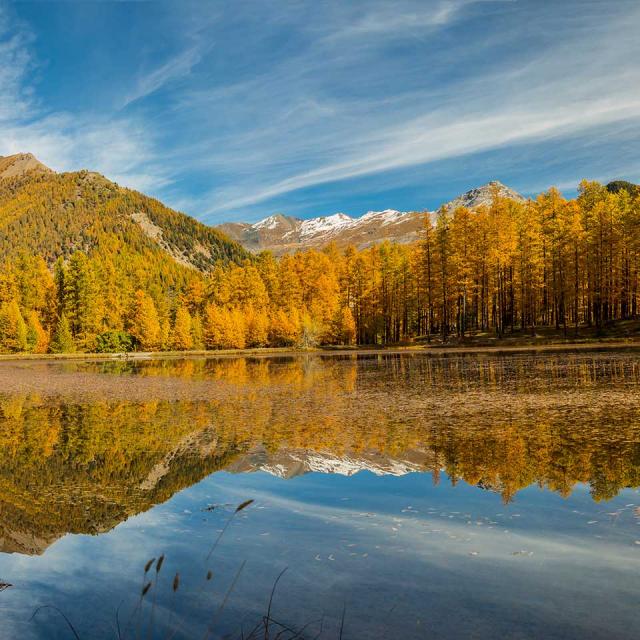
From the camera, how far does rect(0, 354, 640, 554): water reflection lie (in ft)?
27.7

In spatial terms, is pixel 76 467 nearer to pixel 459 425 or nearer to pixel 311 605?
pixel 311 605

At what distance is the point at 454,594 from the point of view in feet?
16.2

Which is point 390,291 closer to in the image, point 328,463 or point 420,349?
point 420,349

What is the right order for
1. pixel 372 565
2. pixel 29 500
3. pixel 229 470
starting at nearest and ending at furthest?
pixel 372 565 < pixel 29 500 < pixel 229 470

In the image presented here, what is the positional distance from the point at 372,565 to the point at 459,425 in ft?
26.5

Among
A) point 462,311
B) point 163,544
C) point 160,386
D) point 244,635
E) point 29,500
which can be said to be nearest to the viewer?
point 244,635

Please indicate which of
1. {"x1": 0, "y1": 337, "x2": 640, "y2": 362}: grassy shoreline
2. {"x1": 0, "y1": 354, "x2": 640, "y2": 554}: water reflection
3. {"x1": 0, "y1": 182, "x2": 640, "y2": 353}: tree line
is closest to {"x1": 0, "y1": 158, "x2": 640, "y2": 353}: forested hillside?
{"x1": 0, "y1": 182, "x2": 640, "y2": 353}: tree line

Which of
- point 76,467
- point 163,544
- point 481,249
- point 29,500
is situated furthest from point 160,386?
point 481,249

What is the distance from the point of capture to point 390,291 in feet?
250

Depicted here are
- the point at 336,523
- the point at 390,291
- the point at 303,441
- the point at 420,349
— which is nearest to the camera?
the point at 336,523

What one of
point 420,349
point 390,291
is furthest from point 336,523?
point 390,291

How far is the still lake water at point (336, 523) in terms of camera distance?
15.4ft

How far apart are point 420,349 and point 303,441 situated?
47829mm

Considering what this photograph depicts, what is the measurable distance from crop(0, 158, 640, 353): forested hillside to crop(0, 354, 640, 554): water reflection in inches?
1460
